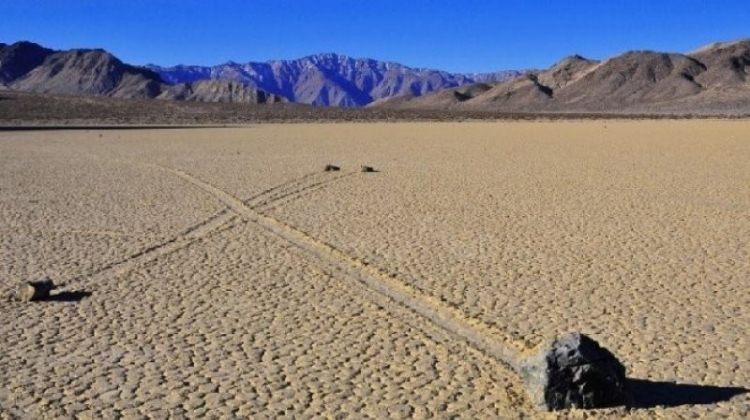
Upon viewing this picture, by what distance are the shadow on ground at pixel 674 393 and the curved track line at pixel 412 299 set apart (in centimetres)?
72

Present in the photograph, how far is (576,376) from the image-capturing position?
187 inches

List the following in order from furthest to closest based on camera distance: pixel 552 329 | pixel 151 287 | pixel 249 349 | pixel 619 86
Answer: pixel 619 86 < pixel 151 287 < pixel 552 329 < pixel 249 349

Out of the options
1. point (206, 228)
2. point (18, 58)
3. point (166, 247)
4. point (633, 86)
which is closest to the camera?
point (166, 247)

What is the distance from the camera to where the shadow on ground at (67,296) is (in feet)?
23.8

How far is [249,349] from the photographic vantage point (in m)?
5.99

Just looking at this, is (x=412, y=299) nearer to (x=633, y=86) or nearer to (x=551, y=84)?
(x=633, y=86)

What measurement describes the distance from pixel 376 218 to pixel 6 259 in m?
4.73

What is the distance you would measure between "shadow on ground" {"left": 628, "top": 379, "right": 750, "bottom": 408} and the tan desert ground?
0.05 feet

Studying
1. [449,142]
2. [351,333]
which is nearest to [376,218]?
[351,333]

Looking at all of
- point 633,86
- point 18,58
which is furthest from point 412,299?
point 18,58

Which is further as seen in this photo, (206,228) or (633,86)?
(633,86)

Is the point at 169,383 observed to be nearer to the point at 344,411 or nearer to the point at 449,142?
the point at 344,411

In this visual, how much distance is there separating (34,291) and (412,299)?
125 inches

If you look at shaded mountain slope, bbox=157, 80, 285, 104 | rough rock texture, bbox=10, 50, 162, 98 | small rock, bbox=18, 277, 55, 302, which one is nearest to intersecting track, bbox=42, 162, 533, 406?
small rock, bbox=18, 277, 55, 302
